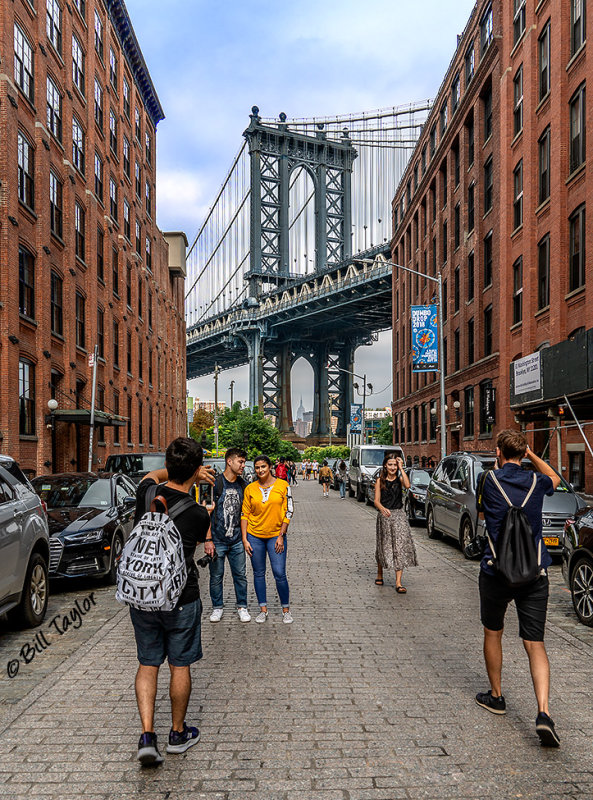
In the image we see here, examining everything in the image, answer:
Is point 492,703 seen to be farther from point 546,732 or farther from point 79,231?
point 79,231

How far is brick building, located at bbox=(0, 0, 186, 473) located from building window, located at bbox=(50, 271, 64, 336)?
0.06 meters

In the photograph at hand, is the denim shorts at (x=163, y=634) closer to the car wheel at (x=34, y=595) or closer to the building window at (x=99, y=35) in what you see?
the car wheel at (x=34, y=595)

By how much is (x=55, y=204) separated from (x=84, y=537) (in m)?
18.4

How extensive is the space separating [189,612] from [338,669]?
211cm

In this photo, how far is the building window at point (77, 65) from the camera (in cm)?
2773

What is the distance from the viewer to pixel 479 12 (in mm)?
33219

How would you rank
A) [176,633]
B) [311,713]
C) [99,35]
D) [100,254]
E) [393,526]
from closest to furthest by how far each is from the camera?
1. [176,633]
2. [311,713]
3. [393,526]
4. [100,254]
5. [99,35]

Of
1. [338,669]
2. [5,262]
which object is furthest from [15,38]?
[338,669]

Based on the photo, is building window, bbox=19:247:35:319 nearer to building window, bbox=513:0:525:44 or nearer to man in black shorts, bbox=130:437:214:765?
man in black shorts, bbox=130:437:214:765

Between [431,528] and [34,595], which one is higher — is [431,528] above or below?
below

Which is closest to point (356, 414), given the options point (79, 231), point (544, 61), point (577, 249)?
point (79, 231)

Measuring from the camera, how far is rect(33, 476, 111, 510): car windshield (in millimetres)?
10516

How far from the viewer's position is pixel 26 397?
2128cm

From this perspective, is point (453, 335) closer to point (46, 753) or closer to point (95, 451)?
point (95, 451)
